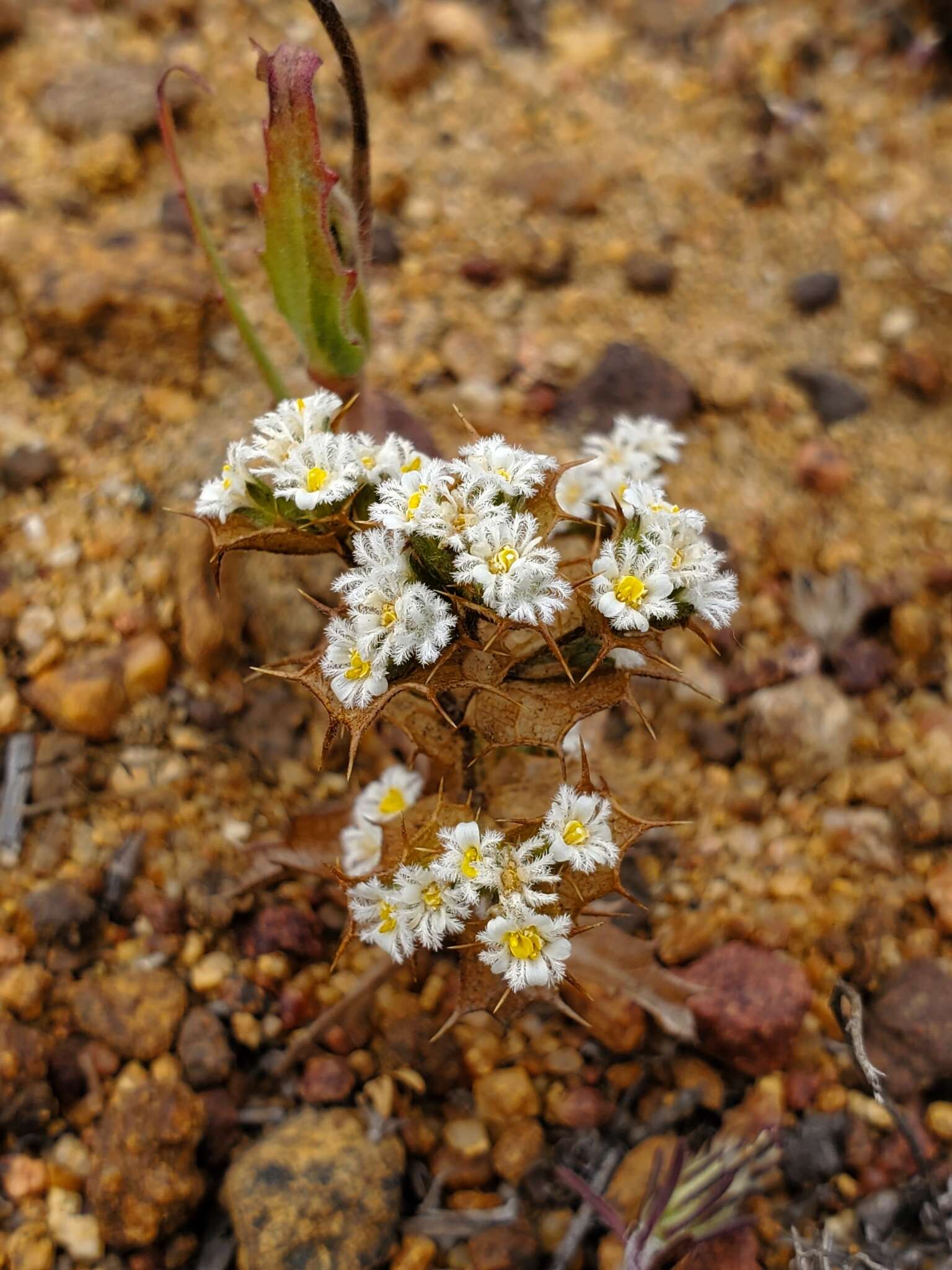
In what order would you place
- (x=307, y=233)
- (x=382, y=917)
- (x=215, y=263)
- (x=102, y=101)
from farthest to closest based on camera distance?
(x=102, y=101), (x=215, y=263), (x=307, y=233), (x=382, y=917)

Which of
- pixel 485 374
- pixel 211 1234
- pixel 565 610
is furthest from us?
pixel 485 374

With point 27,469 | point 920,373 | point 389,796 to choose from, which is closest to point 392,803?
point 389,796

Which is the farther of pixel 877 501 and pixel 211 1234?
pixel 877 501

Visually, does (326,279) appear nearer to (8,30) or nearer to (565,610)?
(565,610)

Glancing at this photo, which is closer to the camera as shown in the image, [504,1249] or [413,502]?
[413,502]

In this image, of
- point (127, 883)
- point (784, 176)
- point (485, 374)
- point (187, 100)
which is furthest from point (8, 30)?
point (127, 883)

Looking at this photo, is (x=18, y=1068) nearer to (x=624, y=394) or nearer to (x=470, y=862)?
(x=470, y=862)

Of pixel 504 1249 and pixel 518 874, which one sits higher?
pixel 518 874
